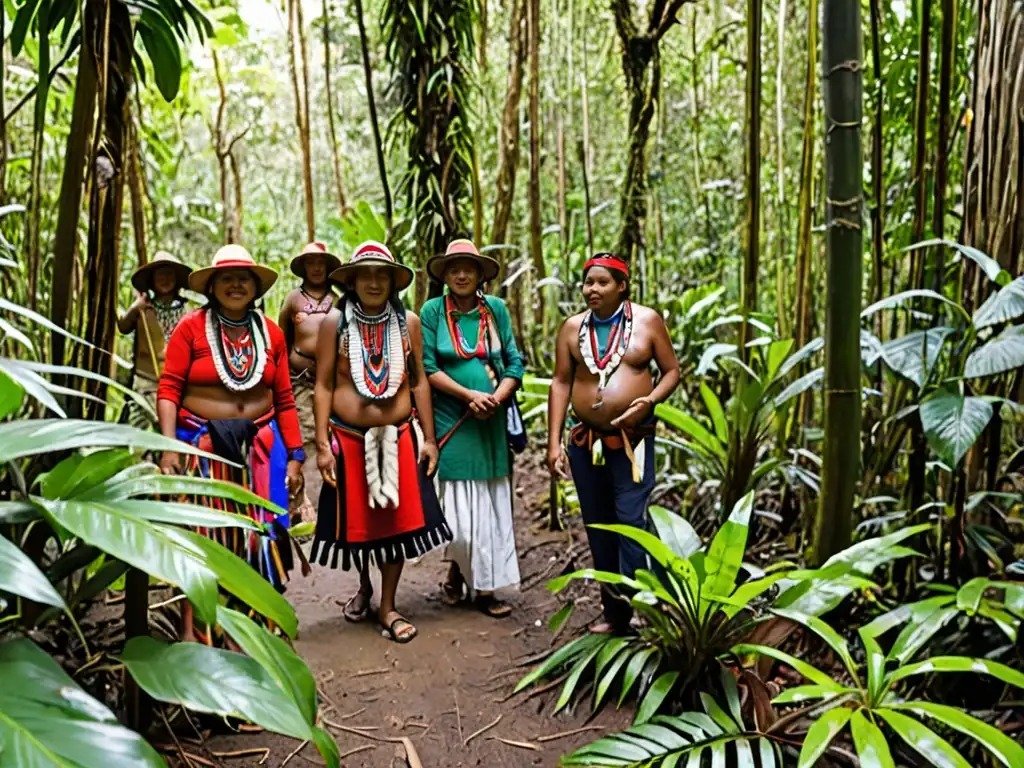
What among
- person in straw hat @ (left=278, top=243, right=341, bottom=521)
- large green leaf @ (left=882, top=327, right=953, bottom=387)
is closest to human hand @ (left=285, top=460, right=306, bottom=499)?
person in straw hat @ (left=278, top=243, right=341, bottom=521)

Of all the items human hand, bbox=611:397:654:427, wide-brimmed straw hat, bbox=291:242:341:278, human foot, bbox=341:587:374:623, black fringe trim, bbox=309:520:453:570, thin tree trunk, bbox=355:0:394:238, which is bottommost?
human foot, bbox=341:587:374:623

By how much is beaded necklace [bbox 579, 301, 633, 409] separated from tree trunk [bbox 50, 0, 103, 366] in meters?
1.80

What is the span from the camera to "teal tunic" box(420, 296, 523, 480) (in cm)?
377

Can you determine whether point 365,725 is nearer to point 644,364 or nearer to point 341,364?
point 341,364

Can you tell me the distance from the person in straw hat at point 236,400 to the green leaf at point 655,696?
1384 mm

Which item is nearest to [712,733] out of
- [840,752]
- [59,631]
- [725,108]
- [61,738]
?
[840,752]

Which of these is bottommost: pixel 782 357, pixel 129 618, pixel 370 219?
pixel 129 618

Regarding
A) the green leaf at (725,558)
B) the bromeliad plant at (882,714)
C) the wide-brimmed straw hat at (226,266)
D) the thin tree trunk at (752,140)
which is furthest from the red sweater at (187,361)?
the bromeliad plant at (882,714)

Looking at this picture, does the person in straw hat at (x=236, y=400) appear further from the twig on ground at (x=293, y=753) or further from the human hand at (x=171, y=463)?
the twig on ground at (x=293, y=753)

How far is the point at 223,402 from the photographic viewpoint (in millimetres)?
3066

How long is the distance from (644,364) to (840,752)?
1507 mm

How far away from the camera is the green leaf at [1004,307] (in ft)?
7.75

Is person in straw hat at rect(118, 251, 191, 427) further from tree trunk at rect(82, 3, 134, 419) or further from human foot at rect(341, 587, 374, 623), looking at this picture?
human foot at rect(341, 587, 374, 623)

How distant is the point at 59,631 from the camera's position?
254cm
